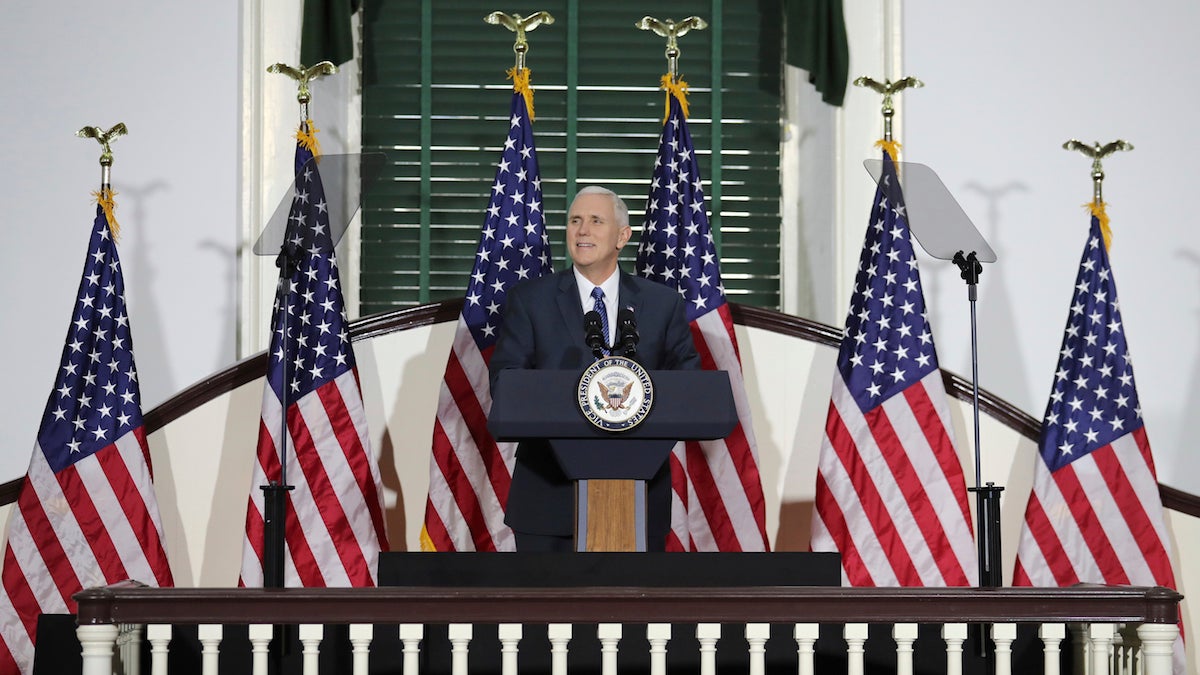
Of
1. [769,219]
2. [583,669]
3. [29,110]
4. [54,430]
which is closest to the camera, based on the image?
[583,669]

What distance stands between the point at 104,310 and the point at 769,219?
301 centimetres

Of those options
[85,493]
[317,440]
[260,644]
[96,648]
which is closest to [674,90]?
[317,440]

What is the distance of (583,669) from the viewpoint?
12.0 feet

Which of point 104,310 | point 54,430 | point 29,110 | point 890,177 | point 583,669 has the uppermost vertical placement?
point 29,110

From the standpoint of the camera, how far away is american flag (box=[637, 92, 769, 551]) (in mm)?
5465

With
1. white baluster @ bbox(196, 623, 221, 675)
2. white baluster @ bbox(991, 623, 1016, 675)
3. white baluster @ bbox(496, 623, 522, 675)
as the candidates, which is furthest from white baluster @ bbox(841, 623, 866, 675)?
white baluster @ bbox(196, 623, 221, 675)

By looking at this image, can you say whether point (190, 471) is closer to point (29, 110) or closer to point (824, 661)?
point (29, 110)

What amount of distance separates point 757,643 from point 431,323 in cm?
264

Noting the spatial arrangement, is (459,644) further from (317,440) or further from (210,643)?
(317,440)

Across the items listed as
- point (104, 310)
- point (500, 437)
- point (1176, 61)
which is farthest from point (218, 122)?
point (1176, 61)

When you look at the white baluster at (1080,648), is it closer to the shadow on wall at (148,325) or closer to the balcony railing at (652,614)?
the balcony railing at (652,614)

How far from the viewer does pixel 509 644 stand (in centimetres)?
339

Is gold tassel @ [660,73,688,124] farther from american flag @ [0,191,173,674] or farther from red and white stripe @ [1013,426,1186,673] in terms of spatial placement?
american flag @ [0,191,173,674]

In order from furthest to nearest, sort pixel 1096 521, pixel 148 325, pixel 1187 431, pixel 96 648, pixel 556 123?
pixel 556 123 < pixel 1187 431 < pixel 148 325 < pixel 1096 521 < pixel 96 648
